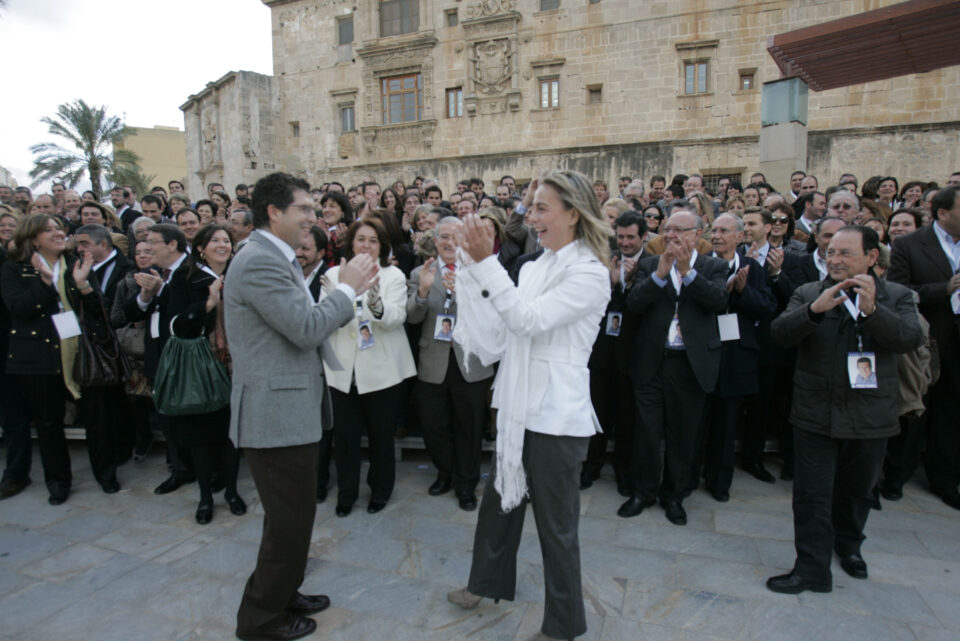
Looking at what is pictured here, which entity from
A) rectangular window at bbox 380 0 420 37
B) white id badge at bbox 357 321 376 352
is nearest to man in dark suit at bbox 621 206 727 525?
white id badge at bbox 357 321 376 352

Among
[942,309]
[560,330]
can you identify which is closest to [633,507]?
[560,330]

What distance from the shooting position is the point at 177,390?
3.96 m

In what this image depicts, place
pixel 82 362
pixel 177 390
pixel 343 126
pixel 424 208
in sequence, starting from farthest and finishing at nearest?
pixel 343 126 < pixel 424 208 < pixel 82 362 < pixel 177 390

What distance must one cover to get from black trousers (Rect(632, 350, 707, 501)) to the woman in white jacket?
1636 millimetres

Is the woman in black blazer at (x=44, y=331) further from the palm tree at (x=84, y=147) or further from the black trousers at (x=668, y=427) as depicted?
the palm tree at (x=84, y=147)

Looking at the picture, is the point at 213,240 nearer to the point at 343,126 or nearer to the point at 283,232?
the point at 283,232

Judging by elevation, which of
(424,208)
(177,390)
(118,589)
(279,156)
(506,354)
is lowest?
(118,589)

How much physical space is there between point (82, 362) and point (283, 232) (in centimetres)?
310

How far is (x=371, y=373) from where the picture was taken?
4.13 meters

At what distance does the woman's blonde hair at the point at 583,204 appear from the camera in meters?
2.46

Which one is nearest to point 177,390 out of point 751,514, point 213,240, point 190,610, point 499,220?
point 213,240

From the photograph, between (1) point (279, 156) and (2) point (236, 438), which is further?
(1) point (279, 156)

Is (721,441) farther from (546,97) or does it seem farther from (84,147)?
(84,147)

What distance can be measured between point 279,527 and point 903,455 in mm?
4693
